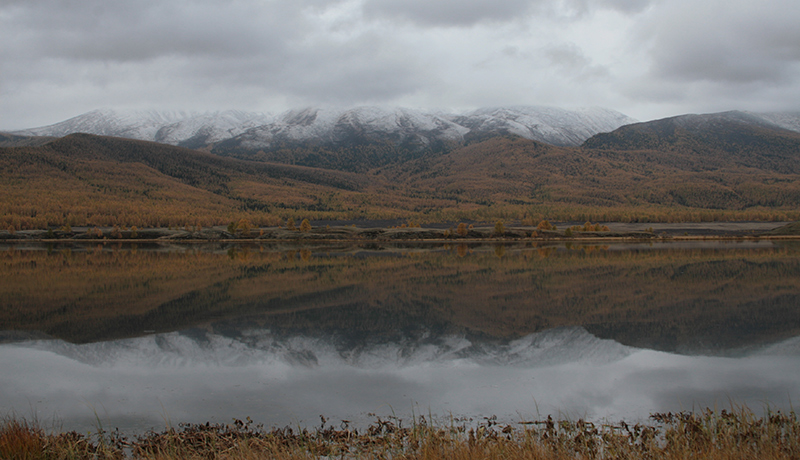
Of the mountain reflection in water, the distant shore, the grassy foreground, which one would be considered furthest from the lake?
the distant shore

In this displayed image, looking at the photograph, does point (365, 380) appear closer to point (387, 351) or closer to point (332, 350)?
point (387, 351)

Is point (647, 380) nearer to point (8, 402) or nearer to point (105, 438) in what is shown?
point (105, 438)

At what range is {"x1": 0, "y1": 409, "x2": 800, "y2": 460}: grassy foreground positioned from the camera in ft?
27.3

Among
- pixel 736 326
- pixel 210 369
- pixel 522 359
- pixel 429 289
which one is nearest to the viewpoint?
pixel 210 369

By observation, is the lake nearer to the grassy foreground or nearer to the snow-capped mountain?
the snow-capped mountain

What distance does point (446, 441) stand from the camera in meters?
8.94

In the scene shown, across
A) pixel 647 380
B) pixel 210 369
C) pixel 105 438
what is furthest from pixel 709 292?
pixel 105 438

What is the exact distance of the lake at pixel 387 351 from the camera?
39.3 feet

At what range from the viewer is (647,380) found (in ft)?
45.4

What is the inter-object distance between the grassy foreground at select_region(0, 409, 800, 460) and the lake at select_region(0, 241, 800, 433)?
97cm

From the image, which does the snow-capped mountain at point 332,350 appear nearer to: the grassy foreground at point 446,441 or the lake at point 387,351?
the lake at point 387,351

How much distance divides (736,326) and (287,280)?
2788 cm

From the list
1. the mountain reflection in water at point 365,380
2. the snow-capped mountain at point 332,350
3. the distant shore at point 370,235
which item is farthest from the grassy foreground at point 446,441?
the distant shore at point 370,235

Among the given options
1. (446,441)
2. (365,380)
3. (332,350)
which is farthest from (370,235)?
(446,441)
